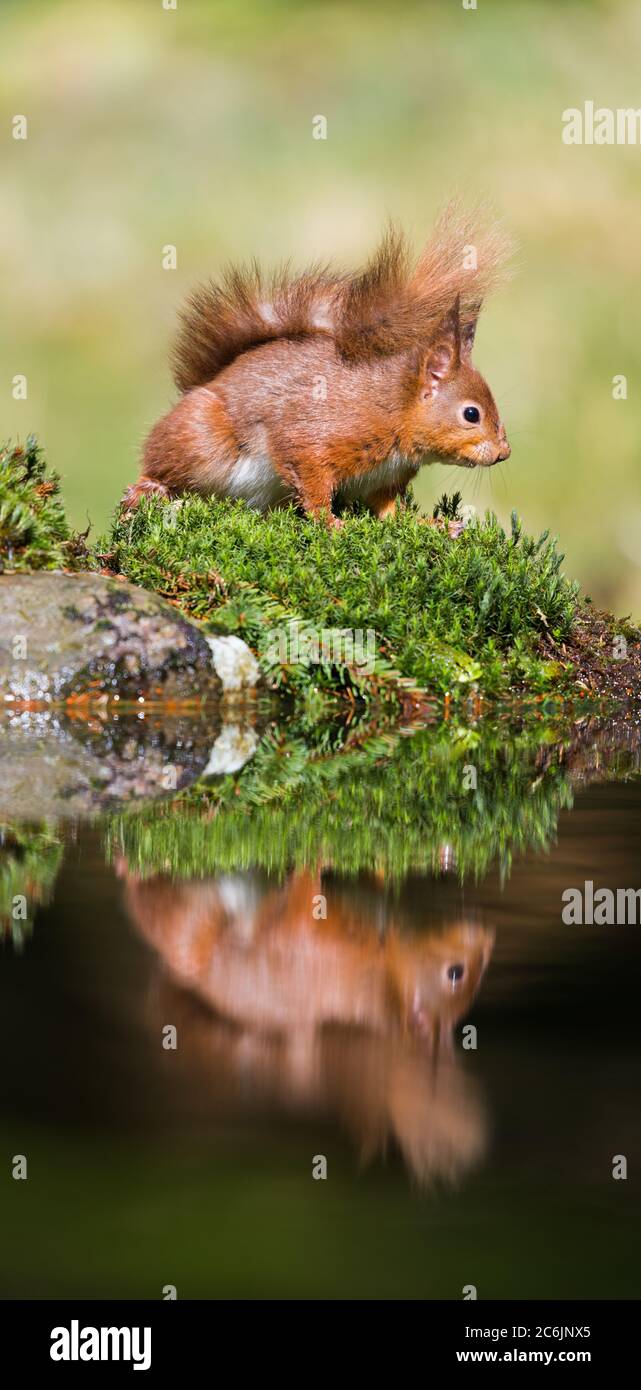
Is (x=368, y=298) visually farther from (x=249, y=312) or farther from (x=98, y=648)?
(x=98, y=648)

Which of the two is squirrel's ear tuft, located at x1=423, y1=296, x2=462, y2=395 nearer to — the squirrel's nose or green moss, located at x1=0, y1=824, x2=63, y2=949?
the squirrel's nose

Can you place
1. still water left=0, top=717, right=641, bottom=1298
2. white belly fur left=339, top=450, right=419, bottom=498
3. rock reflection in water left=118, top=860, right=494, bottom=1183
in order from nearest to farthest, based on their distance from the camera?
still water left=0, top=717, right=641, bottom=1298
rock reflection in water left=118, top=860, right=494, bottom=1183
white belly fur left=339, top=450, right=419, bottom=498

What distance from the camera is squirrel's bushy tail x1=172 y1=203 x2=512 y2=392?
397 inches

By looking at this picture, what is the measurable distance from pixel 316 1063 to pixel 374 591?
19.6 feet

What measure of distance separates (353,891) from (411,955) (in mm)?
658

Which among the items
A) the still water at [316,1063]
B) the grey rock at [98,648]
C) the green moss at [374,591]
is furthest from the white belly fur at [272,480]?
the still water at [316,1063]

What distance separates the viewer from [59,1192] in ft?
7.54

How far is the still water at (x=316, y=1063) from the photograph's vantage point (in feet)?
7.02

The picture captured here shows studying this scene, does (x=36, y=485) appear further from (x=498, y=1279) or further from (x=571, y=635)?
(x=498, y=1279)

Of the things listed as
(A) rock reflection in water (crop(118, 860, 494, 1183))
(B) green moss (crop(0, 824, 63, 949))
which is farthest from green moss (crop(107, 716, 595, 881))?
(A) rock reflection in water (crop(118, 860, 494, 1183))

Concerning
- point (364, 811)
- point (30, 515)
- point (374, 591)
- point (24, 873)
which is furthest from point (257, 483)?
point (24, 873)

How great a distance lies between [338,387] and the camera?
9859 mm

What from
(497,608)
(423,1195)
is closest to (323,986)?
(423,1195)

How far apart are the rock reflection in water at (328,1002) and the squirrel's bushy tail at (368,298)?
21.7 ft
